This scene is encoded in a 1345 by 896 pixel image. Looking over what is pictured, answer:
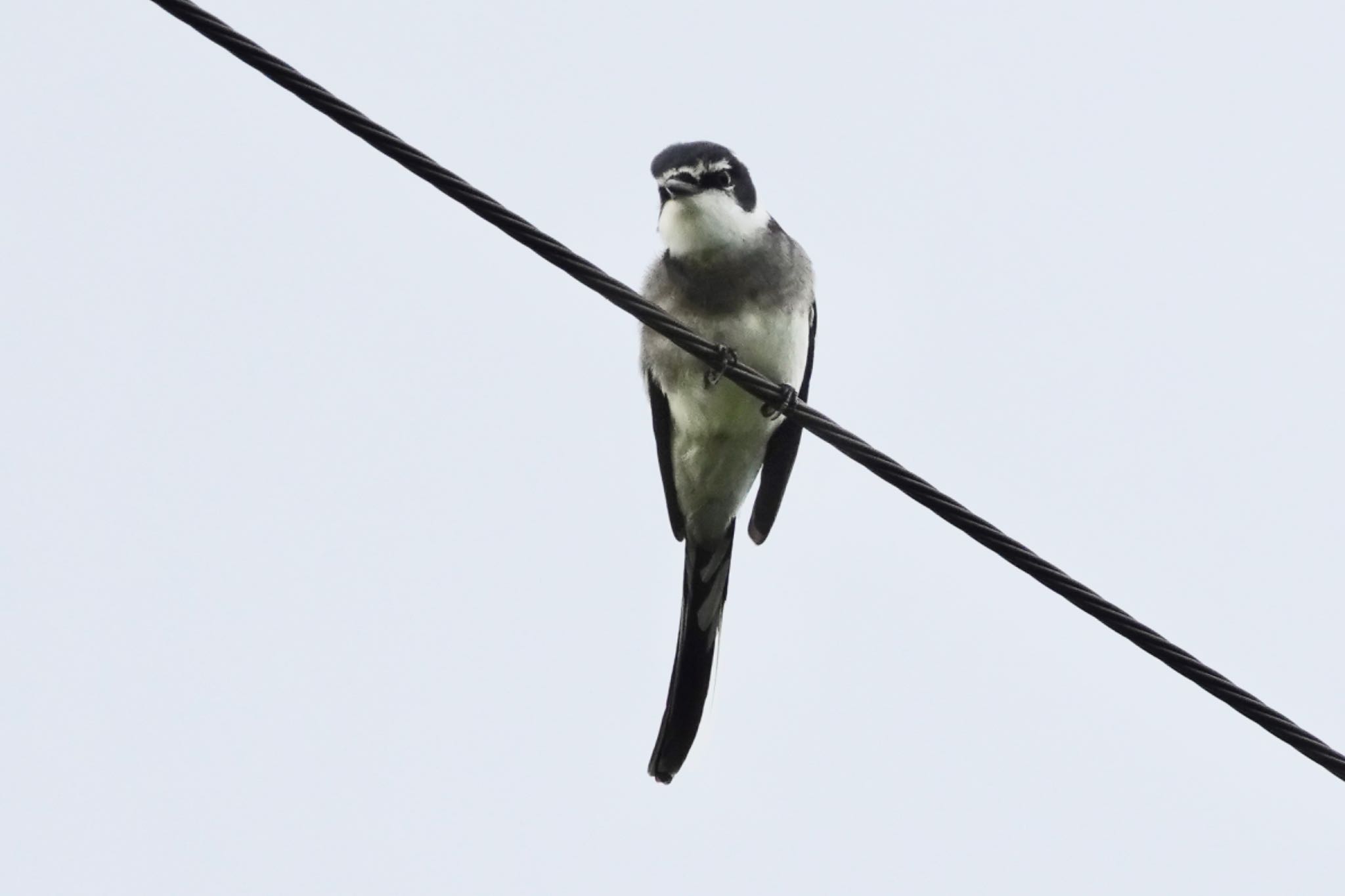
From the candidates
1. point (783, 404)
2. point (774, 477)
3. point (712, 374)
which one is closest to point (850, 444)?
point (783, 404)

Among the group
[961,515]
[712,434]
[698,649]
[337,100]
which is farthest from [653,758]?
[337,100]

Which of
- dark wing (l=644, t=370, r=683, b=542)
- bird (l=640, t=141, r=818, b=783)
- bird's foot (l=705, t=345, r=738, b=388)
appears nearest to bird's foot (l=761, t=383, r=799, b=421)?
bird (l=640, t=141, r=818, b=783)

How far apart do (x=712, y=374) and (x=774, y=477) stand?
34.6 inches

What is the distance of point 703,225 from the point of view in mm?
7051

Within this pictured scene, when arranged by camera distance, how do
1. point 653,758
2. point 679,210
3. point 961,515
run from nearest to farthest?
point 961,515 < point 679,210 < point 653,758

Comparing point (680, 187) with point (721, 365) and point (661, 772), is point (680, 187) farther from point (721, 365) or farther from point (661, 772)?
point (661, 772)

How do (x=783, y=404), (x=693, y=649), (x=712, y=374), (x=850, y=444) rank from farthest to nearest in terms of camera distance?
(x=693, y=649) → (x=712, y=374) → (x=783, y=404) → (x=850, y=444)

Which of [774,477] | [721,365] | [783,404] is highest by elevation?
[774,477]

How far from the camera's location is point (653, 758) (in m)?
7.69

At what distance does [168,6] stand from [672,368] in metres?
3.38

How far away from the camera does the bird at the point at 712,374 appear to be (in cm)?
707

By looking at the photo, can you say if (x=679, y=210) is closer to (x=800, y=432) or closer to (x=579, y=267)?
(x=800, y=432)

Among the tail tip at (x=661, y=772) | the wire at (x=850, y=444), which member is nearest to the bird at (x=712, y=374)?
the tail tip at (x=661, y=772)

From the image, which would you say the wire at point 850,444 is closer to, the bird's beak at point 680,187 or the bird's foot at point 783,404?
the bird's foot at point 783,404
